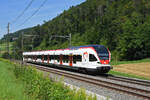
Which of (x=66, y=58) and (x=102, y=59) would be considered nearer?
(x=102, y=59)

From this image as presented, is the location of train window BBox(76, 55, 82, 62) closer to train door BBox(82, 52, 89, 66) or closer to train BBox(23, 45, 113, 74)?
train BBox(23, 45, 113, 74)

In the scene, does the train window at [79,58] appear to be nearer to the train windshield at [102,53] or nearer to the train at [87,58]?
the train at [87,58]

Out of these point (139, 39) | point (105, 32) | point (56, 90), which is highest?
point (105, 32)

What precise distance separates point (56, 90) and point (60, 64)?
72.0 ft

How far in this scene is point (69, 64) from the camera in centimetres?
2630

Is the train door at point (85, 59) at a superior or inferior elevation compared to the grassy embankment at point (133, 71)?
superior

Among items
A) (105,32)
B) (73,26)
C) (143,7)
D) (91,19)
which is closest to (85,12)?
(91,19)

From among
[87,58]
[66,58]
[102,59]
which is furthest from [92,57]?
[66,58]

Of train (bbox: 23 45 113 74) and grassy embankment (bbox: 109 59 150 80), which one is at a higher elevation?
train (bbox: 23 45 113 74)

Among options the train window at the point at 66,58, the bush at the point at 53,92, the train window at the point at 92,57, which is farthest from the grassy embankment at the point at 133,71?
the bush at the point at 53,92

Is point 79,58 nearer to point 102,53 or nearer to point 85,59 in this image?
point 85,59

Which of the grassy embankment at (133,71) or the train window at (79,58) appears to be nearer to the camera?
the train window at (79,58)

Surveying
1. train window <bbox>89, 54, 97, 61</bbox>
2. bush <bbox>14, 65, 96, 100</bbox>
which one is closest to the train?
train window <bbox>89, 54, 97, 61</bbox>

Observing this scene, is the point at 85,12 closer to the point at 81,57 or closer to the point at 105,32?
the point at 105,32
